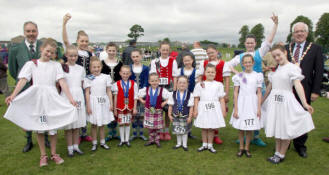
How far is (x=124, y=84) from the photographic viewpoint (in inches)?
176

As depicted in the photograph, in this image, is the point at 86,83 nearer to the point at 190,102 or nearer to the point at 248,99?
the point at 190,102

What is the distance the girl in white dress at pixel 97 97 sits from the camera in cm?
414

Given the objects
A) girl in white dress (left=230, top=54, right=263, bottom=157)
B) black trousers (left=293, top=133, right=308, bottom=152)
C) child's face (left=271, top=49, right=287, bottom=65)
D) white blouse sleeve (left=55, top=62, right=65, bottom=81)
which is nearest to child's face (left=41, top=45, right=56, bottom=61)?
white blouse sleeve (left=55, top=62, right=65, bottom=81)

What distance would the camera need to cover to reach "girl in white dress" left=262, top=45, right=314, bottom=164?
3.50 metres

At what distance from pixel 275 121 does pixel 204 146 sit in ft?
4.58

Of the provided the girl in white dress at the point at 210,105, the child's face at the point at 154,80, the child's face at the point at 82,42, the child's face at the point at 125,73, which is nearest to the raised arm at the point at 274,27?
the girl in white dress at the point at 210,105

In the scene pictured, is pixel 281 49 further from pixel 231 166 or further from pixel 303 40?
pixel 231 166

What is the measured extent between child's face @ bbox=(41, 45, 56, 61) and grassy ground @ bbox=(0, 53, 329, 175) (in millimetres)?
1823

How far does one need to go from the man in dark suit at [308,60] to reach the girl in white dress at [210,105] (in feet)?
4.86

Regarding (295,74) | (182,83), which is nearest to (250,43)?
(295,74)

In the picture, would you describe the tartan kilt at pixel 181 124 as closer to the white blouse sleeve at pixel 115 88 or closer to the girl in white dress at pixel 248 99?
the girl in white dress at pixel 248 99

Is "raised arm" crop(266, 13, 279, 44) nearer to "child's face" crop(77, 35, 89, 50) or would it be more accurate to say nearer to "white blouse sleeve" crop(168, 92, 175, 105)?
"white blouse sleeve" crop(168, 92, 175, 105)

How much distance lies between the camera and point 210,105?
4.07 m

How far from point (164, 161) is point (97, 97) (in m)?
1.75
